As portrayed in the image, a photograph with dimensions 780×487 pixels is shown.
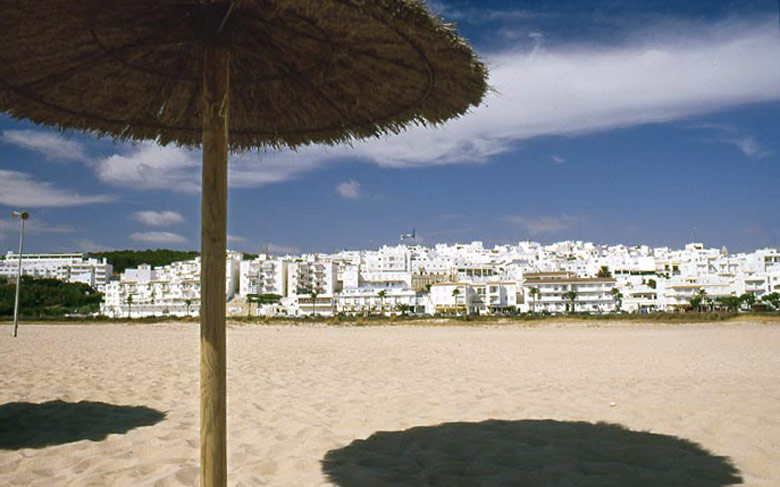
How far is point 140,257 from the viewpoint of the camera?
129250mm

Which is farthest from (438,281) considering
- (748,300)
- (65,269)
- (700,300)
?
(65,269)

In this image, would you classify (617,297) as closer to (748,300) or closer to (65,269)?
(748,300)

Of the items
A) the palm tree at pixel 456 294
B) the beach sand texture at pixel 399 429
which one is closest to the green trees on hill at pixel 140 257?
the palm tree at pixel 456 294

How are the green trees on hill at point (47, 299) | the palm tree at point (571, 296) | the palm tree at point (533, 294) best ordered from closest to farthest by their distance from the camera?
the green trees on hill at point (47, 299) → the palm tree at point (571, 296) → the palm tree at point (533, 294)

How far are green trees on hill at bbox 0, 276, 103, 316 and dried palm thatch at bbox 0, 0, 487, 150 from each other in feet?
190

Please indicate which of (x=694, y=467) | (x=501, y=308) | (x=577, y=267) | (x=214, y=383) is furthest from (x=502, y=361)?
(x=577, y=267)

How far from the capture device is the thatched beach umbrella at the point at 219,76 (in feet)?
8.09

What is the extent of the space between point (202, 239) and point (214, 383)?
60cm

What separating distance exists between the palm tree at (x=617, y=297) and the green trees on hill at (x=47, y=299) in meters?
59.5

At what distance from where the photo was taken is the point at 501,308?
76.2 metres

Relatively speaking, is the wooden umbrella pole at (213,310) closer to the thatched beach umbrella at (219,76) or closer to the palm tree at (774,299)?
the thatched beach umbrella at (219,76)

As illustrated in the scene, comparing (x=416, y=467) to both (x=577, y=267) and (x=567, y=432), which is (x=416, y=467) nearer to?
(x=567, y=432)

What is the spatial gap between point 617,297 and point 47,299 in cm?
6539

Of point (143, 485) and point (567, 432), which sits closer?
point (143, 485)
